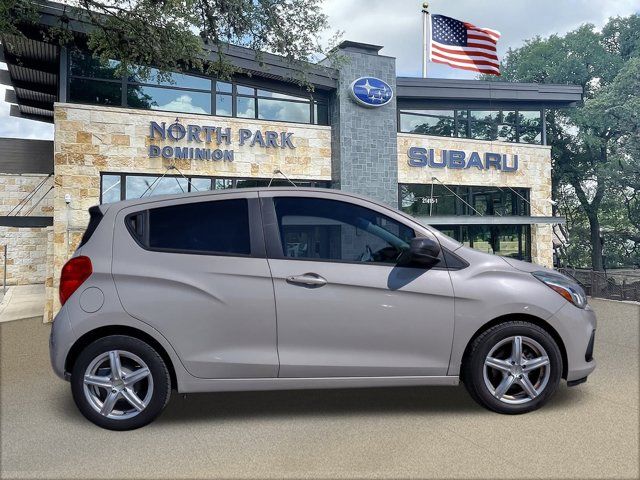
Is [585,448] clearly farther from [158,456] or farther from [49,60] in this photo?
[49,60]

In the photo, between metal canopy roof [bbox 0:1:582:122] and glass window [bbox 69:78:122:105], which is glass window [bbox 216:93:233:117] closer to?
metal canopy roof [bbox 0:1:582:122]

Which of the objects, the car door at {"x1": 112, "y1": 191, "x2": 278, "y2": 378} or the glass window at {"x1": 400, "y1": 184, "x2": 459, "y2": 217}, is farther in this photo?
the glass window at {"x1": 400, "y1": 184, "x2": 459, "y2": 217}

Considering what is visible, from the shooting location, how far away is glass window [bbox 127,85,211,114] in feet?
41.3

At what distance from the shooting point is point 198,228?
4086 mm

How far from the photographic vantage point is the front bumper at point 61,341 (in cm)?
384

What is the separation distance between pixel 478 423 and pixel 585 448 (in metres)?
0.73

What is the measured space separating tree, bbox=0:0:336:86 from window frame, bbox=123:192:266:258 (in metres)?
5.81

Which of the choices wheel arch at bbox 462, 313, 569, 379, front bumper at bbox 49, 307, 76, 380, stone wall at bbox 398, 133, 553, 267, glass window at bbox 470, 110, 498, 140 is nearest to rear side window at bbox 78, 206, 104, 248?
front bumper at bbox 49, 307, 76, 380

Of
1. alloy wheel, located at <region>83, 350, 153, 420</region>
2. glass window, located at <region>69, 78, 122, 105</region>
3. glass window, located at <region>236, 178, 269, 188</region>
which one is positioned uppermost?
glass window, located at <region>69, 78, 122, 105</region>

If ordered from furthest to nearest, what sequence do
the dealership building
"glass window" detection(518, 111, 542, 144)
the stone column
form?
"glass window" detection(518, 111, 542, 144), the stone column, the dealership building

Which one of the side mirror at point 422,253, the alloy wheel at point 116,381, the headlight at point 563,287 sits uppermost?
the side mirror at point 422,253

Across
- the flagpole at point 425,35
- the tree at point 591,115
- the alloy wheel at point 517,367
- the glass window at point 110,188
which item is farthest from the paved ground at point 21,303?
the tree at point 591,115

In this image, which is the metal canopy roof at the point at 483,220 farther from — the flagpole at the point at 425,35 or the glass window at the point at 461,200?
the flagpole at the point at 425,35

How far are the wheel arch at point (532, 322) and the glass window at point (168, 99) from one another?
1089 cm
